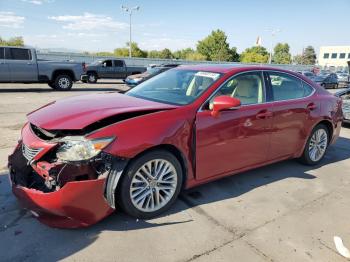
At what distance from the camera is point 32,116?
3643 millimetres

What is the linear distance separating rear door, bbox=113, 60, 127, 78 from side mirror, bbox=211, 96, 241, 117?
20.0 metres

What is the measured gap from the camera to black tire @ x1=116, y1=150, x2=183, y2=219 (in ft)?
A: 10.5

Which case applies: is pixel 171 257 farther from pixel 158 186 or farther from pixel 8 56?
pixel 8 56

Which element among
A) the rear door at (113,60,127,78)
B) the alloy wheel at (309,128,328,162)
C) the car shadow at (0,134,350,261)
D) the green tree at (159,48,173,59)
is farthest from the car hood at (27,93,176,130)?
the green tree at (159,48,173,59)

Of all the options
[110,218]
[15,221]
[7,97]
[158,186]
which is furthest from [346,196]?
[7,97]

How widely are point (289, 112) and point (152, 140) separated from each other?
2336 mm

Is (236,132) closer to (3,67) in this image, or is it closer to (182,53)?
(3,67)

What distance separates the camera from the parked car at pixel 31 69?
45.3ft

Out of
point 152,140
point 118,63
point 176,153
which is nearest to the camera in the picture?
point 152,140

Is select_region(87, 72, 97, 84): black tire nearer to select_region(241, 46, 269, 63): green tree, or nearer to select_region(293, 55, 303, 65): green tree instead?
select_region(241, 46, 269, 63): green tree

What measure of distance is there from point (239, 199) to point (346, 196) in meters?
1.49

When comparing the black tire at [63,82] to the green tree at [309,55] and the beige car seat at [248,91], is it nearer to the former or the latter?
the beige car seat at [248,91]

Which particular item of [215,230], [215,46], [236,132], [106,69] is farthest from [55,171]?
[215,46]

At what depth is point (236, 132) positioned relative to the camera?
156 inches
